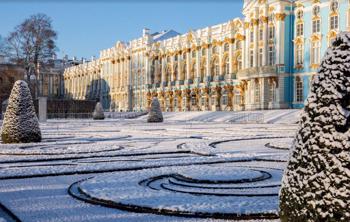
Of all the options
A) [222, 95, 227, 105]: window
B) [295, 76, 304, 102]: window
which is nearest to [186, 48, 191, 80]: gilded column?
[222, 95, 227, 105]: window

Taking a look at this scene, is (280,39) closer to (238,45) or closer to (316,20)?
(316,20)

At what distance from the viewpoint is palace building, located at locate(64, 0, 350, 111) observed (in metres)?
36.9

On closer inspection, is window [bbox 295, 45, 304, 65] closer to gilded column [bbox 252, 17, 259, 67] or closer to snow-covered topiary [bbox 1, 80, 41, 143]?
gilded column [bbox 252, 17, 259, 67]

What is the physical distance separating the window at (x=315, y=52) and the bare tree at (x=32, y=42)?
21778 millimetres

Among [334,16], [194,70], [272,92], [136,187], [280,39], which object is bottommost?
[136,187]

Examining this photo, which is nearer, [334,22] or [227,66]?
[334,22]

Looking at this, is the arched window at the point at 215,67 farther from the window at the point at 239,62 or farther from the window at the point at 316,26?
the window at the point at 316,26

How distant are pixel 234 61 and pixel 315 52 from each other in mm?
11145

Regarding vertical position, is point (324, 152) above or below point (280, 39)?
below

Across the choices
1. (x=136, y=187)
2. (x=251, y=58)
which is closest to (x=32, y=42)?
(x=251, y=58)

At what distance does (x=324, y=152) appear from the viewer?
2967 mm

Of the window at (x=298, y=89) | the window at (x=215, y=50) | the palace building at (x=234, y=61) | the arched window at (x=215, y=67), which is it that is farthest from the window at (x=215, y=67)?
the window at (x=298, y=89)

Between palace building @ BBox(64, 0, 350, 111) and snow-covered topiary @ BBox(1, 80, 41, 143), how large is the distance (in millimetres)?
18378

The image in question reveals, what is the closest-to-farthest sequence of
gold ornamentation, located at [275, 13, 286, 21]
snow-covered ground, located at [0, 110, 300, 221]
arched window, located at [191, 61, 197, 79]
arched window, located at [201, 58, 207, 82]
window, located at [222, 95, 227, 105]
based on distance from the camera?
snow-covered ground, located at [0, 110, 300, 221]
gold ornamentation, located at [275, 13, 286, 21]
window, located at [222, 95, 227, 105]
arched window, located at [201, 58, 207, 82]
arched window, located at [191, 61, 197, 79]
